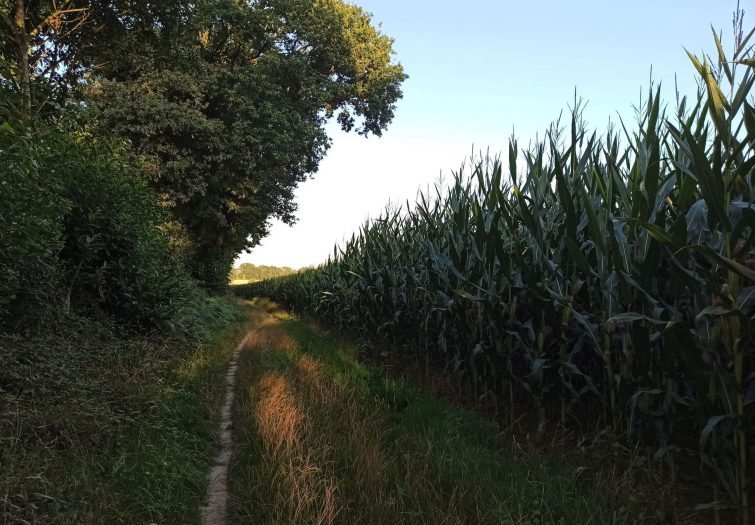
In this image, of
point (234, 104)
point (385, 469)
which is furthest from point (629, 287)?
point (234, 104)

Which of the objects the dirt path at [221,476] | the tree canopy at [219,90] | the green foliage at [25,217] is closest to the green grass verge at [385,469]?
the dirt path at [221,476]

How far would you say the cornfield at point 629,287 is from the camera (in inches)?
112

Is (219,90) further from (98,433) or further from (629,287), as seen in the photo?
(629,287)

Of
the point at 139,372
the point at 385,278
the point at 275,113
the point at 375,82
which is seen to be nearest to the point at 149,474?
the point at 139,372

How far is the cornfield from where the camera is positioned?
284cm

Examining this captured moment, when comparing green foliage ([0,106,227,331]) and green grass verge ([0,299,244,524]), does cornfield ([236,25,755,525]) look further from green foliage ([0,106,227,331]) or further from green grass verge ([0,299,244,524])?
green foliage ([0,106,227,331])

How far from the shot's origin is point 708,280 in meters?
2.87

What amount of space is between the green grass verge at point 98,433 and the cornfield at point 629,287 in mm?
3300

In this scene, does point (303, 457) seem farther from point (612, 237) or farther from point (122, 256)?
point (122, 256)

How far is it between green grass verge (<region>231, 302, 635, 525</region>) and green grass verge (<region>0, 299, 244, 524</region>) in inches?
21.7

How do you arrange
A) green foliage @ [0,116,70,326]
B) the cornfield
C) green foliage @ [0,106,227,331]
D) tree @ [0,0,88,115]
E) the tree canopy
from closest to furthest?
the cornfield, green foliage @ [0,116,70,326], green foliage @ [0,106,227,331], tree @ [0,0,88,115], the tree canopy

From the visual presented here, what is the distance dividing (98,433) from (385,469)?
8.54 ft

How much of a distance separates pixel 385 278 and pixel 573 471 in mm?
6736

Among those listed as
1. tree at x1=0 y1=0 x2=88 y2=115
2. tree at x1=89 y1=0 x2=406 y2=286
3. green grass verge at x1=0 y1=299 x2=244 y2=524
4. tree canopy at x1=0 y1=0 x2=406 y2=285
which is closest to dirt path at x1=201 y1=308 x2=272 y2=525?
green grass verge at x1=0 y1=299 x2=244 y2=524
